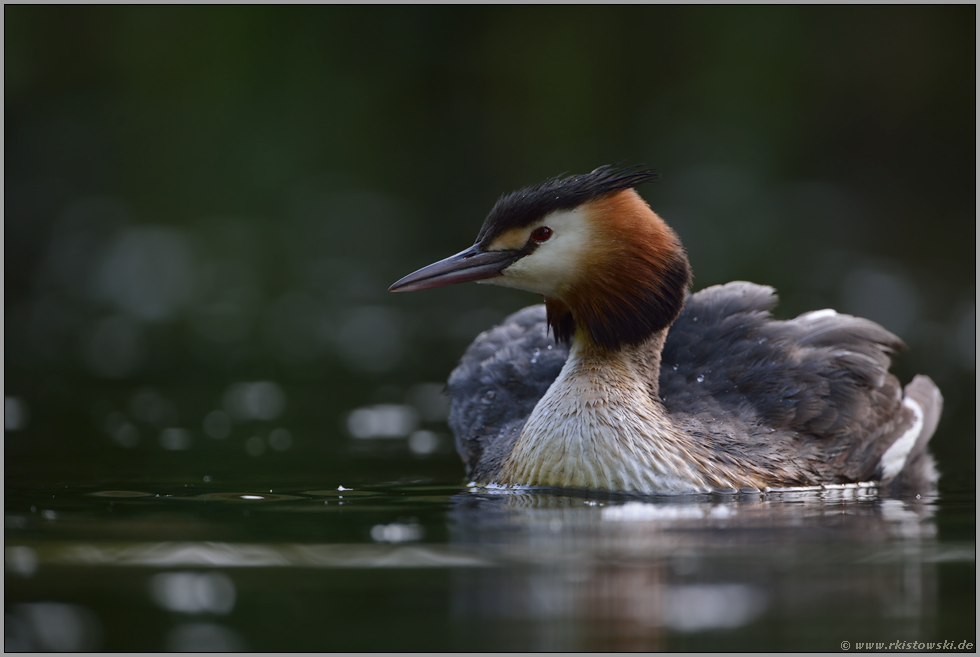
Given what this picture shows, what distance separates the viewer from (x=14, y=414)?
9.33 meters

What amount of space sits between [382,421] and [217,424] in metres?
1.31

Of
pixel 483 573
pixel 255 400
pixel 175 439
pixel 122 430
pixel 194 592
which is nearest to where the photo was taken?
pixel 194 592

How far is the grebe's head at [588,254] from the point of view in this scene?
269 inches

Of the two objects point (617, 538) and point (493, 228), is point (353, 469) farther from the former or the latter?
point (617, 538)

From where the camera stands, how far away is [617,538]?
5.39m

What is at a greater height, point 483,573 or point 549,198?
point 549,198

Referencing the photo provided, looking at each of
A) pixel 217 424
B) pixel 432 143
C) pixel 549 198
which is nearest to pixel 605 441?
pixel 549 198

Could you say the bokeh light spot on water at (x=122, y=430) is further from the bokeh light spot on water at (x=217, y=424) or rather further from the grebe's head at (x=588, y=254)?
the grebe's head at (x=588, y=254)

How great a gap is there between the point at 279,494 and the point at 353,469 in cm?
107

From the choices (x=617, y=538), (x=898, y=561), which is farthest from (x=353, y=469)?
(x=898, y=561)

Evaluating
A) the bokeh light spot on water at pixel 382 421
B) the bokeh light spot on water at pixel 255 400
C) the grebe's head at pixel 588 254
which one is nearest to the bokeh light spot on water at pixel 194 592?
the grebe's head at pixel 588 254

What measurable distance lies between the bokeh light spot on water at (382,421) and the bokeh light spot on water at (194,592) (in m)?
4.29

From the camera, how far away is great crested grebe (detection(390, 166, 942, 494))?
6.66 metres

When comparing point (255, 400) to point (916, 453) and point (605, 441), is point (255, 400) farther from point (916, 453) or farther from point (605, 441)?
point (916, 453)
